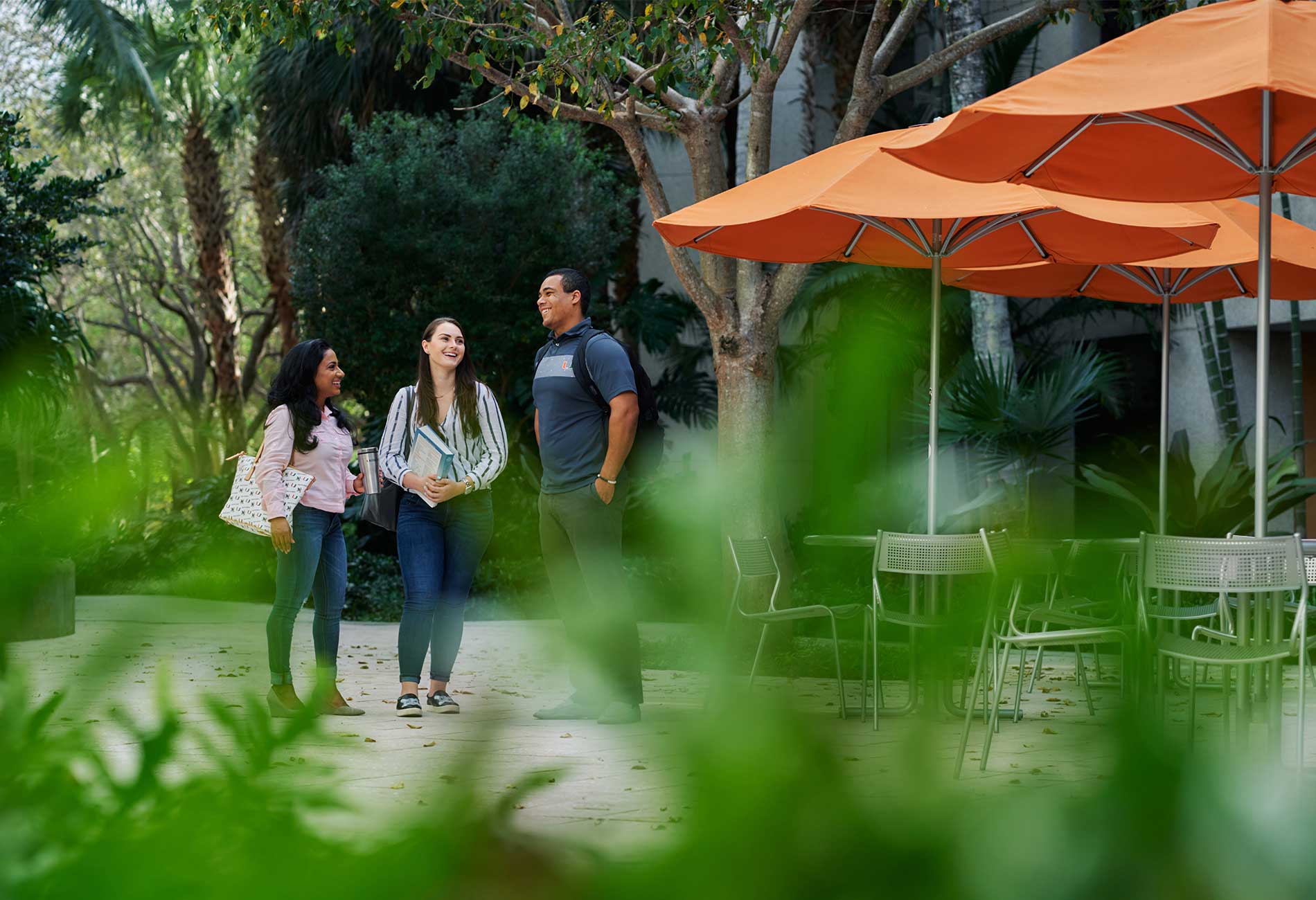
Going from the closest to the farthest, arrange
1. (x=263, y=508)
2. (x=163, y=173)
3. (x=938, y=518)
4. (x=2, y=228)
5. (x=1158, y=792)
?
(x=1158, y=792), (x=263, y=508), (x=938, y=518), (x=2, y=228), (x=163, y=173)

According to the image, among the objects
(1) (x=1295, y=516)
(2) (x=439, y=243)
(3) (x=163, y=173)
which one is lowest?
(1) (x=1295, y=516)

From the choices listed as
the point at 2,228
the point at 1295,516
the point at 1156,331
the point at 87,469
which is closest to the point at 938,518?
the point at 1295,516

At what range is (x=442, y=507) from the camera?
6.23m

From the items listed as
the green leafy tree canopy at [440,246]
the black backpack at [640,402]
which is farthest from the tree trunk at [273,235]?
the black backpack at [640,402]

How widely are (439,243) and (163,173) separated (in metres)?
17.3

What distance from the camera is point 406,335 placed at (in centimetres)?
1373

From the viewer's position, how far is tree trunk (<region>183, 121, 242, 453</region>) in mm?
22969

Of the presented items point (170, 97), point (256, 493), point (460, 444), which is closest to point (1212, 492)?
point (460, 444)

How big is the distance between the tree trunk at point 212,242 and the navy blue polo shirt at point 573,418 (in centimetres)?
1777

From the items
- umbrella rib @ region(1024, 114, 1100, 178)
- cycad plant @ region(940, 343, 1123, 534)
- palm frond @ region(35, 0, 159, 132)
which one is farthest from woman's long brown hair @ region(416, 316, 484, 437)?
palm frond @ region(35, 0, 159, 132)

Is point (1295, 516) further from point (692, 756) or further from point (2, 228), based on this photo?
point (692, 756)

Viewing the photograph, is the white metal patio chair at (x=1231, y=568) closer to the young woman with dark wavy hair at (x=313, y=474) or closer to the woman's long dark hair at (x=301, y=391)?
the young woman with dark wavy hair at (x=313, y=474)

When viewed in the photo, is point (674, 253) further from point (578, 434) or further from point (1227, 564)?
point (1227, 564)

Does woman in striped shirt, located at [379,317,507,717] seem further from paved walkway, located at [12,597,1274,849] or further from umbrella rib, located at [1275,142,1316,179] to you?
paved walkway, located at [12,597,1274,849]
